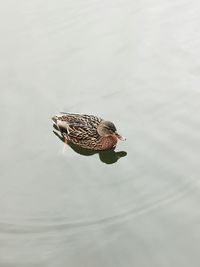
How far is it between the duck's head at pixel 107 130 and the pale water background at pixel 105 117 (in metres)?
0.21

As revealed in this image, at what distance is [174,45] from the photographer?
25.6 ft

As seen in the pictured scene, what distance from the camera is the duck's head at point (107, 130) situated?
610 centimetres

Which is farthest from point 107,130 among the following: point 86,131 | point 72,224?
point 72,224

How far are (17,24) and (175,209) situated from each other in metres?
4.73

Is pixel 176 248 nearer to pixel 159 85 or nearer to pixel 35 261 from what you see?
pixel 35 261

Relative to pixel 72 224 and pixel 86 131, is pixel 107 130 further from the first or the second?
pixel 72 224

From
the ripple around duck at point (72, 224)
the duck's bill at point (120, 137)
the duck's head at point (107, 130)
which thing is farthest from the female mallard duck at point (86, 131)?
the ripple around duck at point (72, 224)

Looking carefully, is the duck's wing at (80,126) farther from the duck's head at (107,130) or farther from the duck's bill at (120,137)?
the duck's bill at (120,137)

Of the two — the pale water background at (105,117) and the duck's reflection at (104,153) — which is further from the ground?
the pale water background at (105,117)

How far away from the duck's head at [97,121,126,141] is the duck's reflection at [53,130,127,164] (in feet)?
0.75

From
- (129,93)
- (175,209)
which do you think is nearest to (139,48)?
(129,93)

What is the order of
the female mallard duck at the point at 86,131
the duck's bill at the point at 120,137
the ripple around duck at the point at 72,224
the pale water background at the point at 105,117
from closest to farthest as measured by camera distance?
the pale water background at the point at 105,117 → the ripple around duck at the point at 72,224 → the duck's bill at the point at 120,137 → the female mallard duck at the point at 86,131

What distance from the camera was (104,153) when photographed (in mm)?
6395

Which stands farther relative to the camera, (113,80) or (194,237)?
(113,80)
